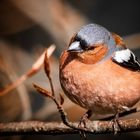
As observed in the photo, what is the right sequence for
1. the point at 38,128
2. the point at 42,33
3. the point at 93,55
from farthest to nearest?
the point at 42,33 < the point at 93,55 < the point at 38,128

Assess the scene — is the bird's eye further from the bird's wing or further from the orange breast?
the bird's wing

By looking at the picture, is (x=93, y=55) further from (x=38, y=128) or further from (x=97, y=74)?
(x=38, y=128)

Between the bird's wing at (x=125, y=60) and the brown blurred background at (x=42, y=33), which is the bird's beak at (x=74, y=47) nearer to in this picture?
the bird's wing at (x=125, y=60)

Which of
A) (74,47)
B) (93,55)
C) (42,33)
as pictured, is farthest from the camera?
(42,33)

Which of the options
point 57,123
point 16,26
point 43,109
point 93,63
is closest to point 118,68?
point 93,63

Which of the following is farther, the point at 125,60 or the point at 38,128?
the point at 125,60

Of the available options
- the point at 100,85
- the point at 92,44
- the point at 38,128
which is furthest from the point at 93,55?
the point at 38,128
